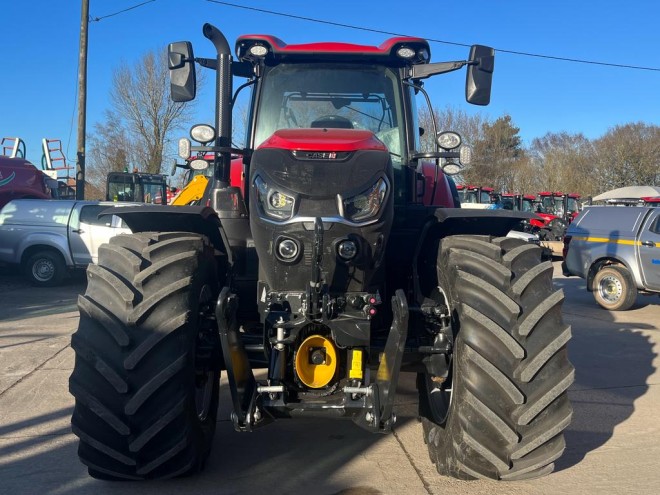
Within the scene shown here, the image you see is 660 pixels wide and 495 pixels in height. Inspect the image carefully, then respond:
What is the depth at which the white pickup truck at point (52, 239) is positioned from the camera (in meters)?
13.3

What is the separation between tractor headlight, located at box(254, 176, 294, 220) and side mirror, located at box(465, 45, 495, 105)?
1983 mm

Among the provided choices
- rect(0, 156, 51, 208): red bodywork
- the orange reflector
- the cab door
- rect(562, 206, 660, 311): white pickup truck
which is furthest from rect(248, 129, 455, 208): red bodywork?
rect(0, 156, 51, 208): red bodywork

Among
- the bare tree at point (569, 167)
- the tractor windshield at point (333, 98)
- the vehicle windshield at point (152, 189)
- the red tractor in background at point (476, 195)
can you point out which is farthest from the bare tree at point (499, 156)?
the tractor windshield at point (333, 98)

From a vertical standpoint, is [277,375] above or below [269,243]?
below

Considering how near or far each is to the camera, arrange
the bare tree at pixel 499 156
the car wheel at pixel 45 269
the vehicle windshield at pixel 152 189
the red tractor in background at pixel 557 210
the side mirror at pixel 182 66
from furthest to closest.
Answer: the bare tree at pixel 499 156 < the red tractor in background at pixel 557 210 < the vehicle windshield at pixel 152 189 < the car wheel at pixel 45 269 < the side mirror at pixel 182 66

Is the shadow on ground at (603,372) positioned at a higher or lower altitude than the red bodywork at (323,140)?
lower

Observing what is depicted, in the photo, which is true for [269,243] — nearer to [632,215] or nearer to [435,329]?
[435,329]

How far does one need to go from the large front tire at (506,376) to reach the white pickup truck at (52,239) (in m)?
11.3

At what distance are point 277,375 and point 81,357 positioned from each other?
1038mm

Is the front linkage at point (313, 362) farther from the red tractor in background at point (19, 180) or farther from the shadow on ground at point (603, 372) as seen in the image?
the red tractor in background at point (19, 180)

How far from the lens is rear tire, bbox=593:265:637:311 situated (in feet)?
36.9

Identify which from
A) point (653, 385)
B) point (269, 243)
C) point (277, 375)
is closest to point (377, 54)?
point (269, 243)

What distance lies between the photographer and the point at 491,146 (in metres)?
43.8

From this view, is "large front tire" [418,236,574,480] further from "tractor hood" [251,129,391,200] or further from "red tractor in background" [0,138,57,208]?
"red tractor in background" [0,138,57,208]
